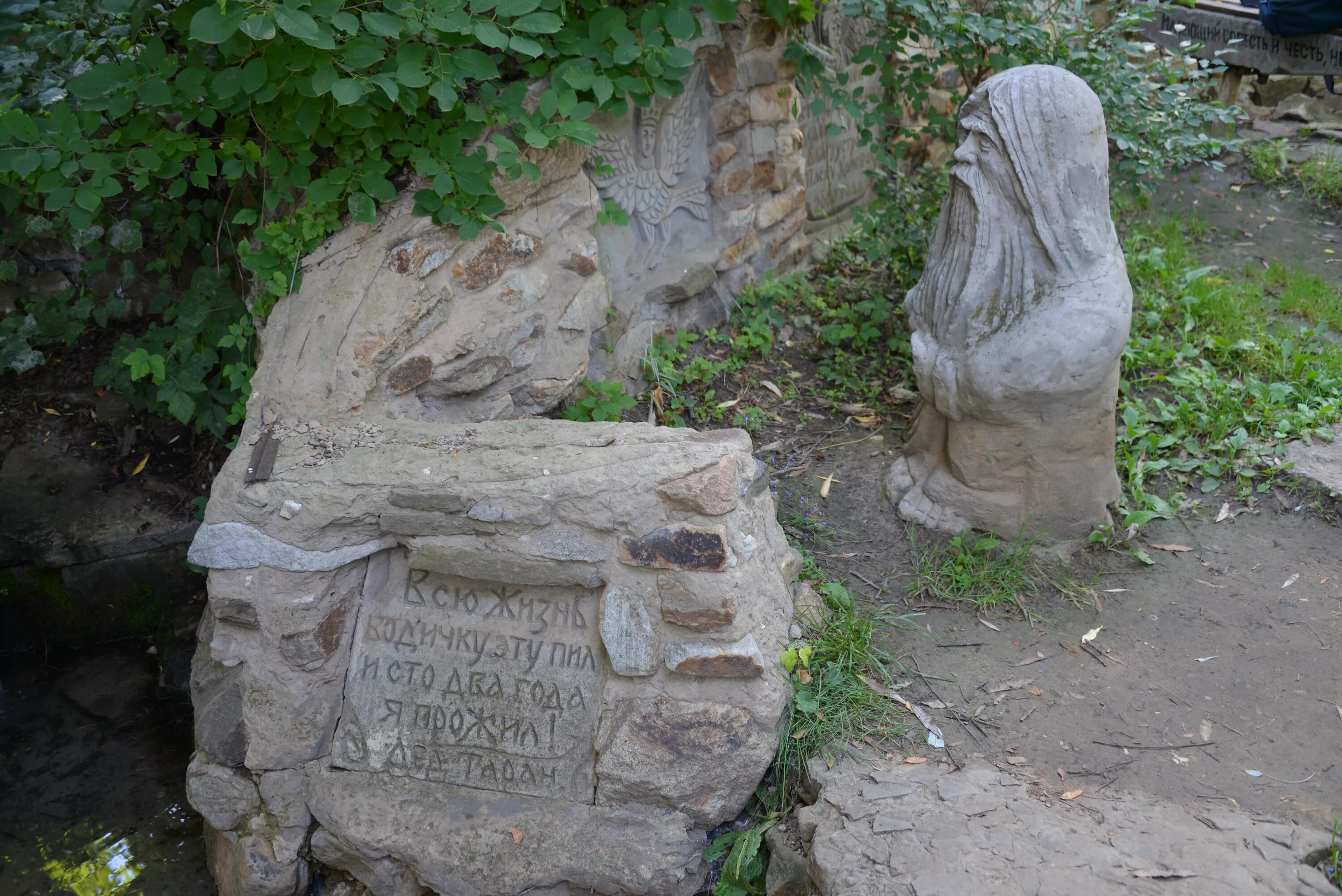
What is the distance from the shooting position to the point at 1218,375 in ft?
14.0

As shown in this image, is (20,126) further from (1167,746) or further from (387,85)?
(1167,746)

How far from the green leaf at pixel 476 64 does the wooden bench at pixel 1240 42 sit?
5719 mm

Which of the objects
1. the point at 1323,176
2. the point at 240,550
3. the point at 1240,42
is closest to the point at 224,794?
the point at 240,550

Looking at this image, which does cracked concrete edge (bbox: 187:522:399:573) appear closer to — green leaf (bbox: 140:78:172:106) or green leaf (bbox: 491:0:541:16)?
green leaf (bbox: 140:78:172:106)

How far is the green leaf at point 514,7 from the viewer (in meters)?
2.73

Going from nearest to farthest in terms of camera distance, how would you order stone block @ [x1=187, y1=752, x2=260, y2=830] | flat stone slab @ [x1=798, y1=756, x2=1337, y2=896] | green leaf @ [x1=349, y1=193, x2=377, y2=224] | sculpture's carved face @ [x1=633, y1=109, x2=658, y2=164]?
flat stone slab @ [x1=798, y1=756, x2=1337, y2=896], stone block @ [x1=187, y1=752, x2=260, y2=830], green leaf @ [x1=349, y1=193, x2=377, y2=224], sculpture's carved face @ [x1=633, y1=109, x2=658, y2=164]

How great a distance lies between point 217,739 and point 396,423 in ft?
3.36

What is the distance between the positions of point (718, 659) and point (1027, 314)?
1.40 m

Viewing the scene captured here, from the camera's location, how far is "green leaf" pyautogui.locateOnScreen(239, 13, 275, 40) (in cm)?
242

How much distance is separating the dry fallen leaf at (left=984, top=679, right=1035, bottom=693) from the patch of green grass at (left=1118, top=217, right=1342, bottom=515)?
84cm

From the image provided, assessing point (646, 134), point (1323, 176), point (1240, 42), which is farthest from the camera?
point (1240, 42)

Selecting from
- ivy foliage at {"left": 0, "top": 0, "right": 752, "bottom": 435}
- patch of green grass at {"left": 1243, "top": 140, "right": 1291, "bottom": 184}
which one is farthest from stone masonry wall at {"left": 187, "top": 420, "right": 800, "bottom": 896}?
patch of green grass at {"left": 1243, "top": 140, "right": 1291, "bottom": 184}

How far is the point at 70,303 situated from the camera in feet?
13.9

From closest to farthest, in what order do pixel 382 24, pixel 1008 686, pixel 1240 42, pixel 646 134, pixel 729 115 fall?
pixel 382 24
pixel 1008 686
pixel 646 134
pixel 729 115
pixel 1240 42
